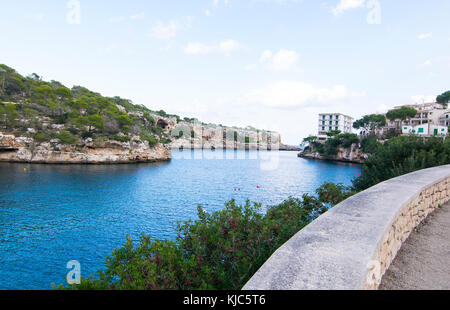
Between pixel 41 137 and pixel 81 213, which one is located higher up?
pixel 41 137

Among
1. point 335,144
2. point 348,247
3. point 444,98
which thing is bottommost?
point 348,247

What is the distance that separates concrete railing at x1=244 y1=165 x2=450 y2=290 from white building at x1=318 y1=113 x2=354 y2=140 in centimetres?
9749

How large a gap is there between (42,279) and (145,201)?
474 inches

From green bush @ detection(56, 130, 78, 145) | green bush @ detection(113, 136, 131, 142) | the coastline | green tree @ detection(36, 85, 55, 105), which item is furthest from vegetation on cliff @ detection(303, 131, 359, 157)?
green tree @ detection(36, 85, 55, 105)

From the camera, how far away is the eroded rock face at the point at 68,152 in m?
40.7

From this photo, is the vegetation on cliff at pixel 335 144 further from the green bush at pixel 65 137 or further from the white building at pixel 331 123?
the green bush at pixel 65 137

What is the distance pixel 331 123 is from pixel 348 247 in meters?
105

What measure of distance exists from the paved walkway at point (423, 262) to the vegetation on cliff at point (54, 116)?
50663 mm

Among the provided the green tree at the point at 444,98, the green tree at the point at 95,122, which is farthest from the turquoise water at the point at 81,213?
the green tree at the point at 444,98

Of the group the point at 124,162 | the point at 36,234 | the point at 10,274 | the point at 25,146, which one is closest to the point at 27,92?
the point at 25,146

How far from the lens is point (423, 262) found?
353 centimetres

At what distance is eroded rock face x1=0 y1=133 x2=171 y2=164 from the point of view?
40.7 metres

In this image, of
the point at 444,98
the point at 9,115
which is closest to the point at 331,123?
the point at 444,98

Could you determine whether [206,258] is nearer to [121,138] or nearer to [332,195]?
[332,195]
